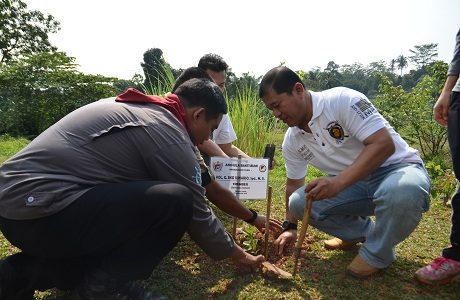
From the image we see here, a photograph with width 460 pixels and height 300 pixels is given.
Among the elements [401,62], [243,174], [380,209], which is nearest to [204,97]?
[243,174]

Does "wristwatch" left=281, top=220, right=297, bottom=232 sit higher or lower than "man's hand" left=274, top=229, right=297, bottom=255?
higher

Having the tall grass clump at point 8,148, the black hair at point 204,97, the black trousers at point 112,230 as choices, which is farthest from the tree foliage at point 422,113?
the tall grass clump at point 8,148

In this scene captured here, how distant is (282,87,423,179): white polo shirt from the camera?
2258mm

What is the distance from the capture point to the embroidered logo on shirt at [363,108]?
224cm

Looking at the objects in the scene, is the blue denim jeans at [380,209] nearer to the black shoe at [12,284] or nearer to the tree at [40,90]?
the black shoe at [12,284]

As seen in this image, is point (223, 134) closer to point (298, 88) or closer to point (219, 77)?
point (219, 77)

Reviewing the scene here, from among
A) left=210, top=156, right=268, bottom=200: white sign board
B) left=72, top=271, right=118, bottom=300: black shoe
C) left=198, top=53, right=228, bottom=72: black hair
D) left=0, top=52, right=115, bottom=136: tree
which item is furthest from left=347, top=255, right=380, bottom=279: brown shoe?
left=0, top=52, right=115, bottom=136: tree

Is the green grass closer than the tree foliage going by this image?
Yes

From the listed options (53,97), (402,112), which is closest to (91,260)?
(402,112)

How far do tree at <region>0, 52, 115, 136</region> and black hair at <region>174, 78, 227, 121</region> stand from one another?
12.8m

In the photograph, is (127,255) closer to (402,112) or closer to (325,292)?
(325,292)

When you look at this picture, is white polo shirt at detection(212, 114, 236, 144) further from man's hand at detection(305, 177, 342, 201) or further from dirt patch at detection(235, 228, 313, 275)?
man's hand at detection(305, 177, 342, 201)

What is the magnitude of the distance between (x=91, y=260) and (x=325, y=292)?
1.33m

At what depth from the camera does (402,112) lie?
23.4 ft
